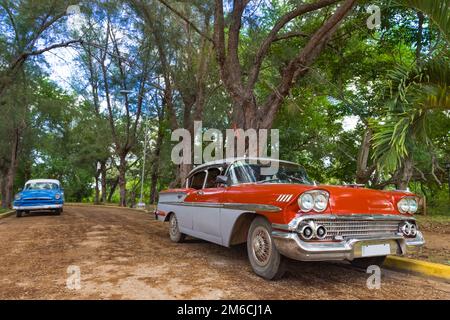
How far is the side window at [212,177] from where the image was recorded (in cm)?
652

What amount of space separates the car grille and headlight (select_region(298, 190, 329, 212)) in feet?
0.49

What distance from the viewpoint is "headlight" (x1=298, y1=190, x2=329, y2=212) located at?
13.4ft

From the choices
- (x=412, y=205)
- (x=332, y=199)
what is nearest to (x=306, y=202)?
(x=332, y=199)

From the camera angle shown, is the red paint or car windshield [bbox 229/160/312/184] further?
car windshield [bbox 229/160/312/184]

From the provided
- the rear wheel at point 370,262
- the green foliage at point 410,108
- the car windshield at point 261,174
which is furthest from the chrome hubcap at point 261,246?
the green foliage at point 410,108

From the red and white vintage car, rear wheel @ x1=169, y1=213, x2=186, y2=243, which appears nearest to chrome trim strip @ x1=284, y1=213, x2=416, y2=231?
the red and white vintage car

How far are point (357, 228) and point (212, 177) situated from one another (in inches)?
120

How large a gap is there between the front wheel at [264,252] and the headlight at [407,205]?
177 centimetres

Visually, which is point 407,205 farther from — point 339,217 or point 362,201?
point 339,217

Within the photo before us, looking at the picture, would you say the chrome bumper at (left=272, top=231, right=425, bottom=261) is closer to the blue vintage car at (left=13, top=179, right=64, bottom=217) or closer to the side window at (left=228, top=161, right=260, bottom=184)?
the side window at (left=228, top=161, right=260, bottom=184)

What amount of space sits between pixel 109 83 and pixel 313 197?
2476cm

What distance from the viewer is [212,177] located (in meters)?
6.68

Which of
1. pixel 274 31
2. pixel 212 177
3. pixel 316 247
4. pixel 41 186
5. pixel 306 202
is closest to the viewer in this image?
pixel 316 247
